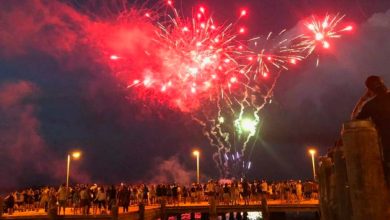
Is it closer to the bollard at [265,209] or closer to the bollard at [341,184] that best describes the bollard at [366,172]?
the bollard at [341,184]

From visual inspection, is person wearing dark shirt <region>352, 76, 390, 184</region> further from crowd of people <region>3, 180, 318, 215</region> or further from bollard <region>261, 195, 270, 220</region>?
bollard <region>261, 195, 270, 220</region>

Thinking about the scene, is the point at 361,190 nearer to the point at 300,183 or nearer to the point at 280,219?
the point at 300,183

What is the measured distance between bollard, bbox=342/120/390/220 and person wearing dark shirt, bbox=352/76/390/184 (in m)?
0.17

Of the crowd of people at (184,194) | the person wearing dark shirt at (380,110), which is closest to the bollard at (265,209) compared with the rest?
the crowd of people at (184,194)

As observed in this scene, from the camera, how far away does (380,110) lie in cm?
397

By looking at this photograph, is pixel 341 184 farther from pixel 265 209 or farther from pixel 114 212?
pixel 265 209

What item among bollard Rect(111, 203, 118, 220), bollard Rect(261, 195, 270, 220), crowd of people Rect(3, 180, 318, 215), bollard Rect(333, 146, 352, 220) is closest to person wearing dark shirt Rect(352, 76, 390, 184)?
bollard Rect(333, 146, 352, 220)

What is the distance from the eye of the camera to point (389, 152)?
12.3 feet

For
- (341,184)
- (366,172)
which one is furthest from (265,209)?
(366,172)

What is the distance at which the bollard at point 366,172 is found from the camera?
354 centimetres

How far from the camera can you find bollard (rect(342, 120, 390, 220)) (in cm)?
354

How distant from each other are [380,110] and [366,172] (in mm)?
717

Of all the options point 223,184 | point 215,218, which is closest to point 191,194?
point 223,184

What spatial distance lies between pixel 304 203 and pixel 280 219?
4.73 metres
